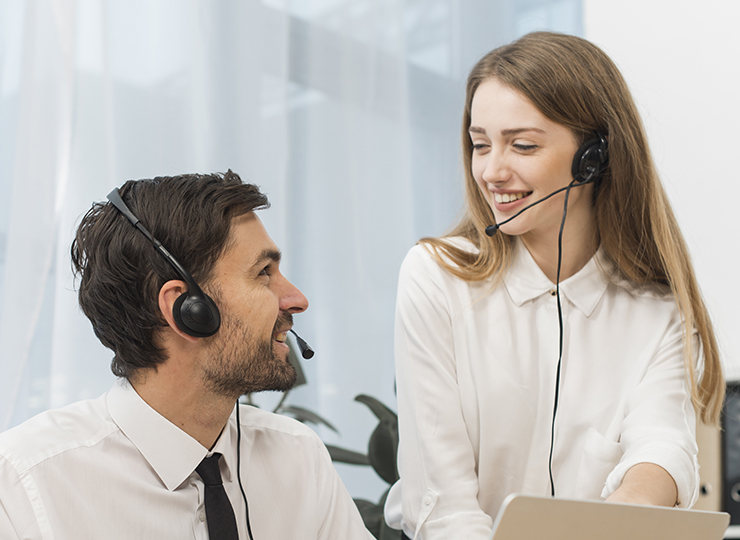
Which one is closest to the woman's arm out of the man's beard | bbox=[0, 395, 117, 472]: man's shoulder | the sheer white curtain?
the man's beard

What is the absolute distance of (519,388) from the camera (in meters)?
1.23

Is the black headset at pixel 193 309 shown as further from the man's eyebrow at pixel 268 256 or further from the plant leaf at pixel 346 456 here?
the plant leaf at pixel 346 456

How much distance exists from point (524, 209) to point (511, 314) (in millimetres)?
223

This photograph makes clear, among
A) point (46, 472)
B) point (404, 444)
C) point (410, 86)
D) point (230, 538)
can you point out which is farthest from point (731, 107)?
point (46, 472)

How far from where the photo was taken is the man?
0.89 m

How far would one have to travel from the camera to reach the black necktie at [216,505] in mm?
916

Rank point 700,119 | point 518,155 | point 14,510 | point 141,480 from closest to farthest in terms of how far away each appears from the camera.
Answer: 1. point 14,510
2. point 141,480
3. point 518,155
4. point 700,119

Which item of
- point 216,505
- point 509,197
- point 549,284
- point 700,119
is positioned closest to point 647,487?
point 549,284

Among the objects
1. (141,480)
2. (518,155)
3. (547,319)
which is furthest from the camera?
(547,319)

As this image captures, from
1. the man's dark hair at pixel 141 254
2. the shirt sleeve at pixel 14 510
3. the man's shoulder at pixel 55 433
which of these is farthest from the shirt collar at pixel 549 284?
the shirt sleeve at pixel 14 510

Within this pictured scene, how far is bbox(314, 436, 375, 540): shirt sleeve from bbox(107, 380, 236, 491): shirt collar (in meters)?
0.24

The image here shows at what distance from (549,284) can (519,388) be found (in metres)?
0.21

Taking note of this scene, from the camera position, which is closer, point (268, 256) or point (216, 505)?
point (216, 505)

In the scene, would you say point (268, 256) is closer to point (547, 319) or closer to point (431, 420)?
point (431, 420)
